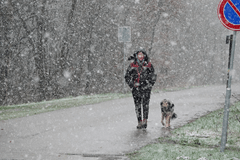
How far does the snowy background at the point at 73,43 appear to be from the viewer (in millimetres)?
23422

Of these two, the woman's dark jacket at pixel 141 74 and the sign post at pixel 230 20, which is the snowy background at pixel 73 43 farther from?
the sign post at pixel 230 20

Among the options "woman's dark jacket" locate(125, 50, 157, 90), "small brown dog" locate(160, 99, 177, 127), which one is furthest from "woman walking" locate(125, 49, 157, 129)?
"small brown dog" locate(160, 99, 177, 127)

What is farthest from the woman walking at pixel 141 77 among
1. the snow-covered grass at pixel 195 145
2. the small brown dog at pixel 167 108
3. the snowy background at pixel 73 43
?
the snowy background at pixel 73 43

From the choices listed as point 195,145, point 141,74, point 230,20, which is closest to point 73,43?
point 141,74

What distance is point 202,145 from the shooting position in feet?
21.3

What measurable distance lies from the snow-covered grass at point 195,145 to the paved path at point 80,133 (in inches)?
15.5

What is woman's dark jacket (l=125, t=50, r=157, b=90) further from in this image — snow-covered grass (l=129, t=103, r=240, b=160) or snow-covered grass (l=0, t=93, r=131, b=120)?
snow-covered grass (l=0, t=93, r=131, b=120)

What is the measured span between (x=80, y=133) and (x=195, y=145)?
2838 mm

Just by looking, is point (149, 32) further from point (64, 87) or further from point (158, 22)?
point (64, 87)

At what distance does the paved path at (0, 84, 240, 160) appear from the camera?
6.11m

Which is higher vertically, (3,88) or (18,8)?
(18,8)

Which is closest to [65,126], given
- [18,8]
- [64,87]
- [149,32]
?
[18,8]

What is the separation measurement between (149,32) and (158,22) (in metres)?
1.40

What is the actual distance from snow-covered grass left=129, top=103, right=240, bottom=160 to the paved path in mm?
395
